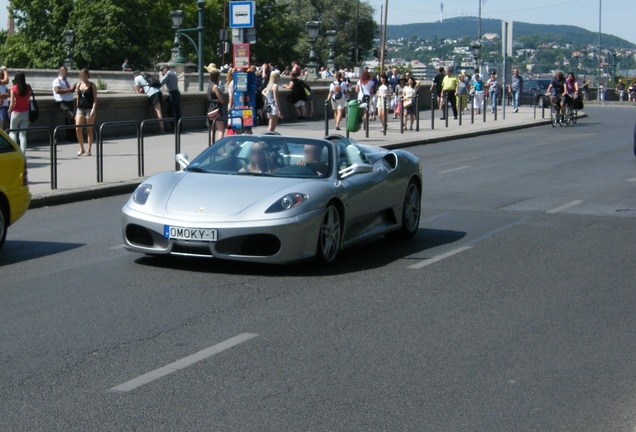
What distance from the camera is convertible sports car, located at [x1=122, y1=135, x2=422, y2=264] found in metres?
9.91

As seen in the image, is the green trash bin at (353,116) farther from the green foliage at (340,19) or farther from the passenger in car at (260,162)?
the green foliage at (340,19)

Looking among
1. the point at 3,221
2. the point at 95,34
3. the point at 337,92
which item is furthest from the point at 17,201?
the point at 95,34

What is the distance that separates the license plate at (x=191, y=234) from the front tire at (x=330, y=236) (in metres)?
1.07

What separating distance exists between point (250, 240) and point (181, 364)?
124 inches

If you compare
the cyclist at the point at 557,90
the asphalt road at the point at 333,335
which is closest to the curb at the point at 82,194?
the asphalt road at the point at 333,335

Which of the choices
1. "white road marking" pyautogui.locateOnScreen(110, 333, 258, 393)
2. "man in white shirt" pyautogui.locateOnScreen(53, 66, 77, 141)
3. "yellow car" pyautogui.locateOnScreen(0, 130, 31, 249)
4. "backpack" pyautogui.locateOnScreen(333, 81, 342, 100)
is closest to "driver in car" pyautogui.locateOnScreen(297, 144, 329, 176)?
"yellow car" pyautogui.locateOnScreen(0, 130, 31, 249)

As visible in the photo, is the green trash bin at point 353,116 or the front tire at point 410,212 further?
the green trash bin at point 353,116

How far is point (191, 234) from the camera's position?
9883 millimetres

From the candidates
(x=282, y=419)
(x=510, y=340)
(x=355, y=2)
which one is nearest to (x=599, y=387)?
(x=510, y=340)

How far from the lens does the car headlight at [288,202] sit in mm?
10016

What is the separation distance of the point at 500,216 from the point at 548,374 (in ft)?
27.0

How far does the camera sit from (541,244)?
40.7ft

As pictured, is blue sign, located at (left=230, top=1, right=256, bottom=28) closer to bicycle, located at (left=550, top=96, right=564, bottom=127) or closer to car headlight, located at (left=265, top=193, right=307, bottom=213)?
car headlight, located at (left=265, top=193, right=307, bottom=213)

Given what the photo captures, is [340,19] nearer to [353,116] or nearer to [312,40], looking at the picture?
[312,40]
